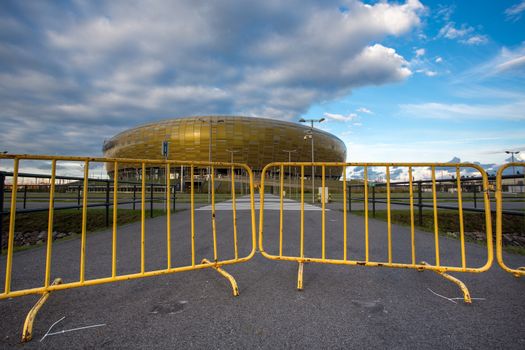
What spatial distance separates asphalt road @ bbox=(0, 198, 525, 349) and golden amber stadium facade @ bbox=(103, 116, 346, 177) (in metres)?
58.2

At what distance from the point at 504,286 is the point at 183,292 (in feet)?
11.1

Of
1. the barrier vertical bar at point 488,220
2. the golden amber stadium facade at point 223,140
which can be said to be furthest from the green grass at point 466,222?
the golden amber stadium facade at point 223,140

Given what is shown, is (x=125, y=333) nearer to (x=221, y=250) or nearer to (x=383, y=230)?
(x=221, y=250)

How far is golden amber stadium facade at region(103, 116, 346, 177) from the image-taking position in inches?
2518

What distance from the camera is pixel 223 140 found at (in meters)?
63.8

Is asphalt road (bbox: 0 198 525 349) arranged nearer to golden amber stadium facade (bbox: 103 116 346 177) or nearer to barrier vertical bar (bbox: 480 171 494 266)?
barrier vertical bar (bbox: 480 171 494 266)

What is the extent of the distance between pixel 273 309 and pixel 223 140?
208 ft

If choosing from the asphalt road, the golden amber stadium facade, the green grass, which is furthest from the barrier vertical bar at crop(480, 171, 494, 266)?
the golden amber stadium facade

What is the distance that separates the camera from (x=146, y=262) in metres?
3.46

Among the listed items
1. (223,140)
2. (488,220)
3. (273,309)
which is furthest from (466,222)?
(223,140)

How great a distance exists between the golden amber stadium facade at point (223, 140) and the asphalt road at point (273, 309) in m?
58.2

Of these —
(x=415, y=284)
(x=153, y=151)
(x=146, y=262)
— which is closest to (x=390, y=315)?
(x=415, y=284)

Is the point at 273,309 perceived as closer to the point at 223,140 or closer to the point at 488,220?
the point at 488,220

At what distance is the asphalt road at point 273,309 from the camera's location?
67.2 inches
